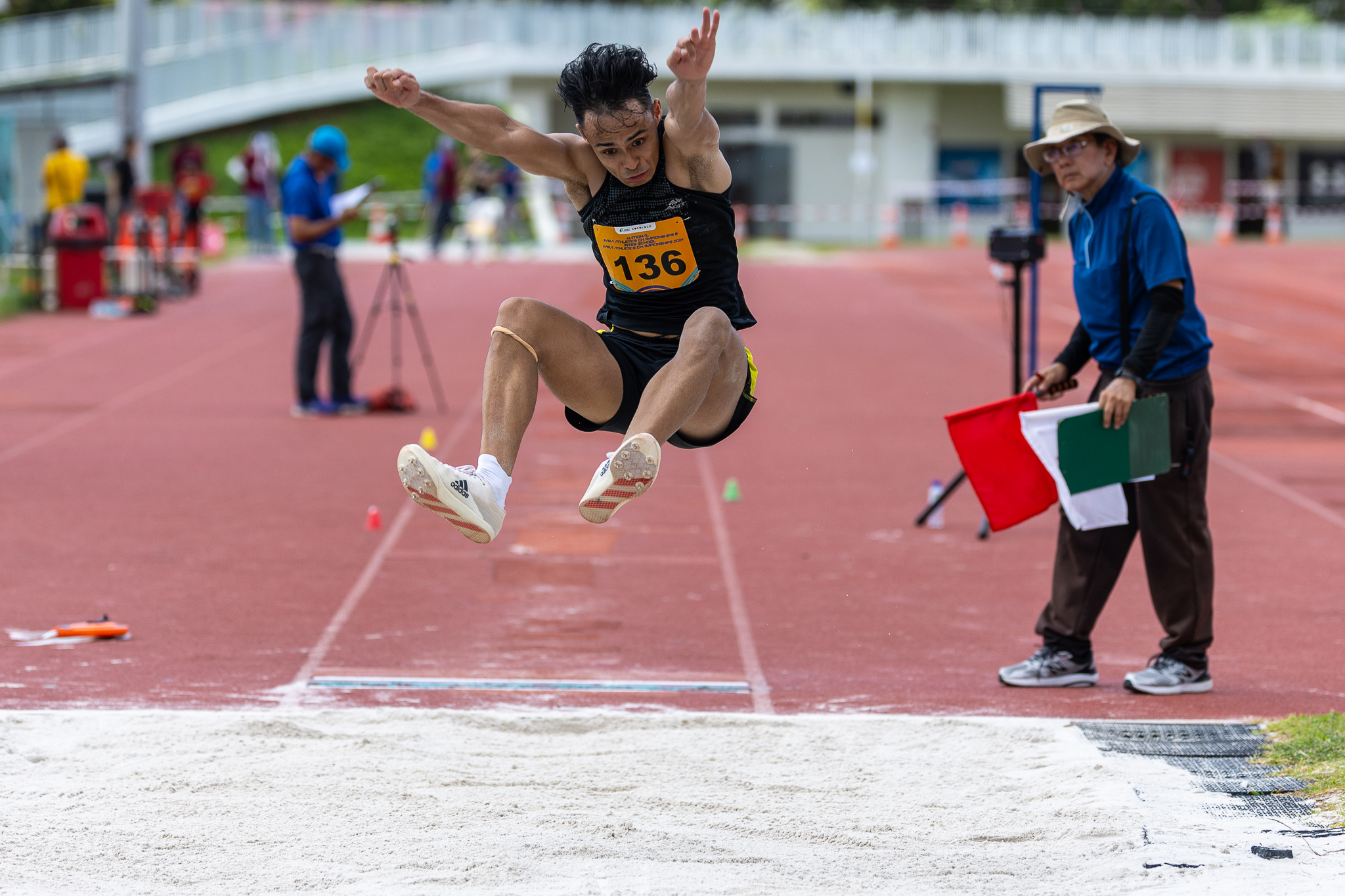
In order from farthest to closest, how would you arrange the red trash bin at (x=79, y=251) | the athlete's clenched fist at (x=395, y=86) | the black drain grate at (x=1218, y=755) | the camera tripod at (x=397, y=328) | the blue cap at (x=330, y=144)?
the red trash bin at (x=79, y=251) < the blue cap at (x=330, y=144) < the camera tripod at (x=397, y=328) < the athlete's clenched fist at (x=395, y=86) < the black drain grate at (x=1218, y=755)

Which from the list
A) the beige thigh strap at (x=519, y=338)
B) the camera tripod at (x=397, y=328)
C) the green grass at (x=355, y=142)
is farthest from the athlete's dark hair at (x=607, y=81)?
the green grass at (x=355, y=142)

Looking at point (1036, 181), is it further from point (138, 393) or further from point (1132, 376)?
point (138, 393)

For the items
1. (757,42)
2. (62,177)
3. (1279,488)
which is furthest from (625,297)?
(757,42)

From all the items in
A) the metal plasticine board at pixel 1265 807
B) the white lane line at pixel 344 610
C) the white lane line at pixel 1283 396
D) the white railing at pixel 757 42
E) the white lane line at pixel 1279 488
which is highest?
the white railing at pixel 757 42

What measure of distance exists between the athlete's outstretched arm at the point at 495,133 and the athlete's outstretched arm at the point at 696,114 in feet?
1.14

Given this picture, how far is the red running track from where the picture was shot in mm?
Answer: 6672

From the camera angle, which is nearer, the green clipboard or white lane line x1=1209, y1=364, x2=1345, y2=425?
the green clipboard

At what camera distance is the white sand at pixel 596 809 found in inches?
174

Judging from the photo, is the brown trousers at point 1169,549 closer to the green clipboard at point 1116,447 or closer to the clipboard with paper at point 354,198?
the green clipboard at point 1116,447

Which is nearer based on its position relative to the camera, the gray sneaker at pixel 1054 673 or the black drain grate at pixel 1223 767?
the black drain grate at pixel 1223 767

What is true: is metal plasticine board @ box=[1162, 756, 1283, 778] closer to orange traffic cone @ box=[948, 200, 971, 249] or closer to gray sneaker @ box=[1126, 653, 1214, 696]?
gray sneaker @ box=[1126, 653, 1214, 696]

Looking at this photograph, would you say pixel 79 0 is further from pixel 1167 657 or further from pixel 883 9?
pixel 1167 657

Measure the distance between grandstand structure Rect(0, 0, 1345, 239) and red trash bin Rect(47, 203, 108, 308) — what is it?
753 inches

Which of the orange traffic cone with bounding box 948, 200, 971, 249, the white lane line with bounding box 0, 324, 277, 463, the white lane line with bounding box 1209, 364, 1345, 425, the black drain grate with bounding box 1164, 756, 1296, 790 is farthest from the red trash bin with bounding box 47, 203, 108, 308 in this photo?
the orange traffic cone with bounding box 948, 200, 971, 249
